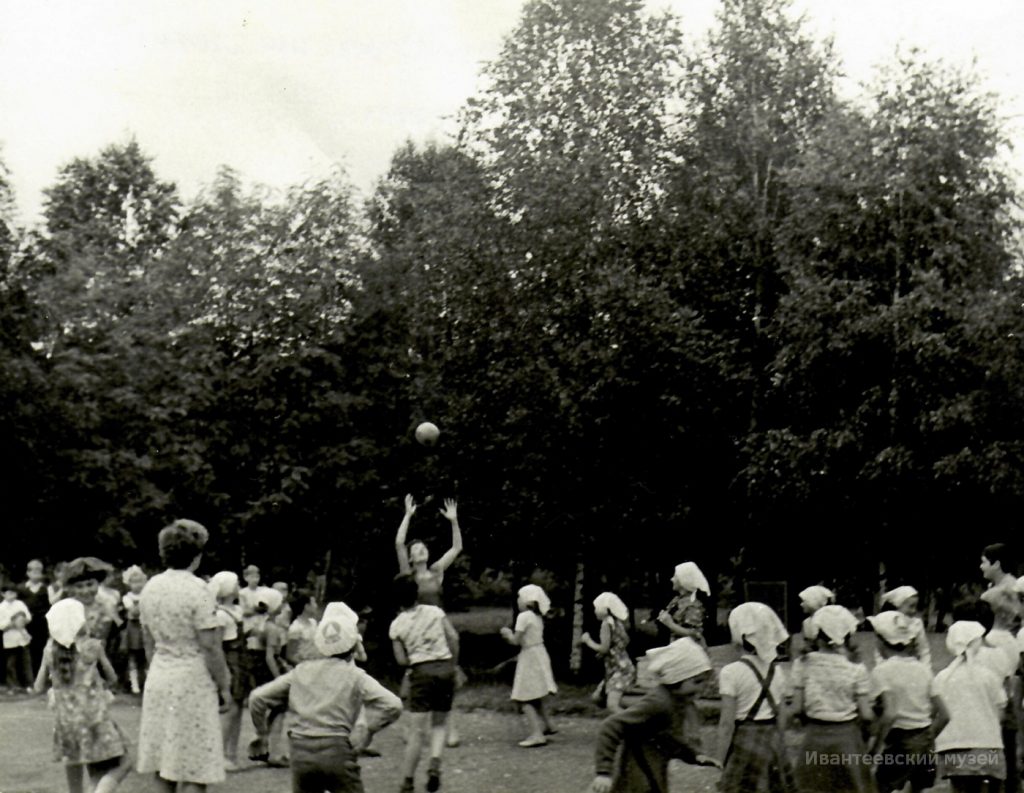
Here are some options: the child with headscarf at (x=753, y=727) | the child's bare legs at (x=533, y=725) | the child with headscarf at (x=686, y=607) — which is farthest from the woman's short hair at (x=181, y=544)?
the child's bare legs at (x=533, y=725)

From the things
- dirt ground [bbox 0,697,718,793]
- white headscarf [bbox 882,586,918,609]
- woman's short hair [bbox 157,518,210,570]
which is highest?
woman's short hair [bbox 157,518,210,570]

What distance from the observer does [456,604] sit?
42.5 metres

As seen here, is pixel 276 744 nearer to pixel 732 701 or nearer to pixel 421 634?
pixel 421 634

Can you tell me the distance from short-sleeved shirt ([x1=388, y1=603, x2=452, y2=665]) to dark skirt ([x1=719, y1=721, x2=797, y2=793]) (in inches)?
156

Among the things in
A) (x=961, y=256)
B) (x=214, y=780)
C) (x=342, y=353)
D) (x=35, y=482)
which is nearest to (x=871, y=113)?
(x=961, y=256)

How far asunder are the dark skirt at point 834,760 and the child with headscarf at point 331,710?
2445mm

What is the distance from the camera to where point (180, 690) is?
8.61 metres

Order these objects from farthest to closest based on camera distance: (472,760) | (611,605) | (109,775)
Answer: (611,605) < (472,760) < (109,775)

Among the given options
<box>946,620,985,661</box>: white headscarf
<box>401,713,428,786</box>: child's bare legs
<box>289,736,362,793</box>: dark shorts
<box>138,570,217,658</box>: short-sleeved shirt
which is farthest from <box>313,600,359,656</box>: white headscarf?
<box>946,620,985,661</box>: white headscarf

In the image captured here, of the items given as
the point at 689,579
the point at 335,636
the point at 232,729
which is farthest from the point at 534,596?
the point at 335,636

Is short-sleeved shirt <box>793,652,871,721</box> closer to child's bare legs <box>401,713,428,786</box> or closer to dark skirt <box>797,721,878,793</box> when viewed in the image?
dark skirt <box>797,721,878,793</box>

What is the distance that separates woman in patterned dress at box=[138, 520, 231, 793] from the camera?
8594mm

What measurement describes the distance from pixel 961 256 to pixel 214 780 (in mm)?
18556

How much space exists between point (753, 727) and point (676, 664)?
2.27 feet
